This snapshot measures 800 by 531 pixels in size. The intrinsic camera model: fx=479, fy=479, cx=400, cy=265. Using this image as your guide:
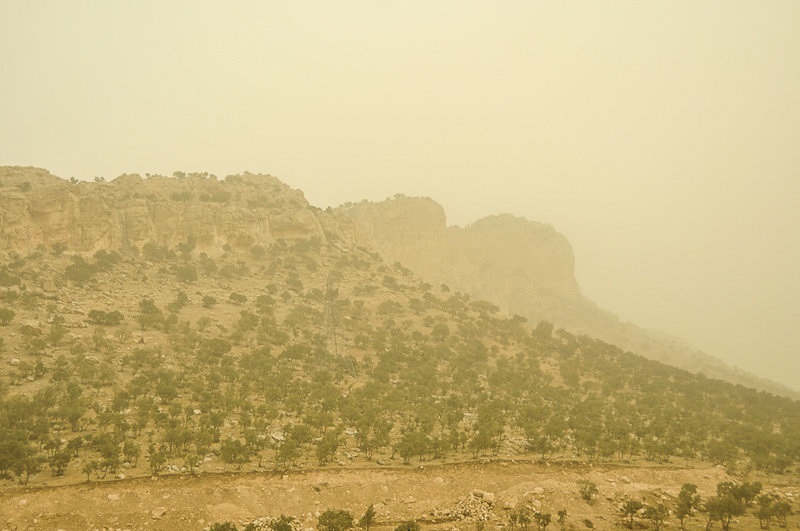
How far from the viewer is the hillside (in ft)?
62.6

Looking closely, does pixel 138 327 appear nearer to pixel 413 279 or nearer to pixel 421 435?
pixel 421 435

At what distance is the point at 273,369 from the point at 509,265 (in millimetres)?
69452

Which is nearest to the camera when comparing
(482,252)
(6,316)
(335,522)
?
(335,522)

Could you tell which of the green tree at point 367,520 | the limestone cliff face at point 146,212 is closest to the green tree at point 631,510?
the green tree at point 367,520

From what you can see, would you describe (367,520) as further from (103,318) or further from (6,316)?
(6,316)

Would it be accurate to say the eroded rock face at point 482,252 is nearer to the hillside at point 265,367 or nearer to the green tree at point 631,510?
the hillside at point 265,367

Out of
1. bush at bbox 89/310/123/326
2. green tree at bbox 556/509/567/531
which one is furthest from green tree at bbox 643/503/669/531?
bush at bbox 89/310/123/326

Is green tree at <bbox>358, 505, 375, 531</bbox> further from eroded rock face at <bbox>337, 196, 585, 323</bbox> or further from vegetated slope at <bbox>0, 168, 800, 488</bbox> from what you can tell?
eroded rock face at <bbox>337, 196, 585, 323</bbox>

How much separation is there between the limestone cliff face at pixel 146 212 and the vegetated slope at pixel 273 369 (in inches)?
9.4

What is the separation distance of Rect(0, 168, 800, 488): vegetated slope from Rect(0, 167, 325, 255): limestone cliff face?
0.78ft

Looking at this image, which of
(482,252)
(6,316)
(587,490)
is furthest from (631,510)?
(482,252)

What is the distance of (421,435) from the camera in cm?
2041

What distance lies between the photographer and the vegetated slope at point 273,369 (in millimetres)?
19234

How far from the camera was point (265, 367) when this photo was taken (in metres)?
27.4
